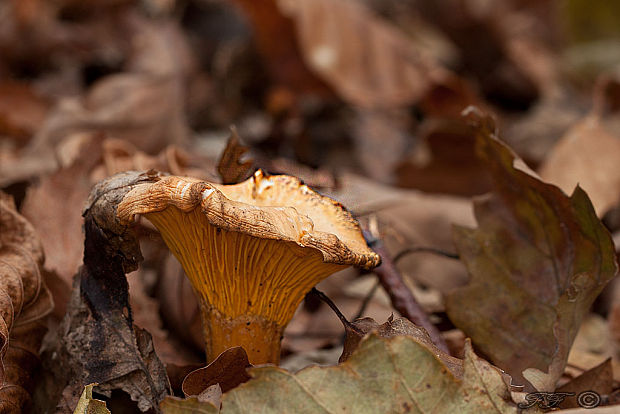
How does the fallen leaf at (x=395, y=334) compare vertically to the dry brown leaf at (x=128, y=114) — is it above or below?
above

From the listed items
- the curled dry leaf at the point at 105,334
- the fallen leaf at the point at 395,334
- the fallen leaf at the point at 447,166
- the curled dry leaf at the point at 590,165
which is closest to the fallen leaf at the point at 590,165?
the curled dry leaf at the point at 590,165

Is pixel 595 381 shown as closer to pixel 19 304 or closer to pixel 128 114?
pixel 19 304

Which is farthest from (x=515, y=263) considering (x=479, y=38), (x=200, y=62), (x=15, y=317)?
(x=479, y=38)

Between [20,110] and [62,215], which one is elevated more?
[62,215]

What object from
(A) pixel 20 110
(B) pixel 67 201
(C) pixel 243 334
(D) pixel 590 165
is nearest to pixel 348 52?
(D) pixel 590 165

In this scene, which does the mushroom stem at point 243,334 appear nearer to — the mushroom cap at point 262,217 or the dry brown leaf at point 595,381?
the mushroom cap at point 262,217

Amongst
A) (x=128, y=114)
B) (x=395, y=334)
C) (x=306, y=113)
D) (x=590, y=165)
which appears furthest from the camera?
(x=306, y=113)
